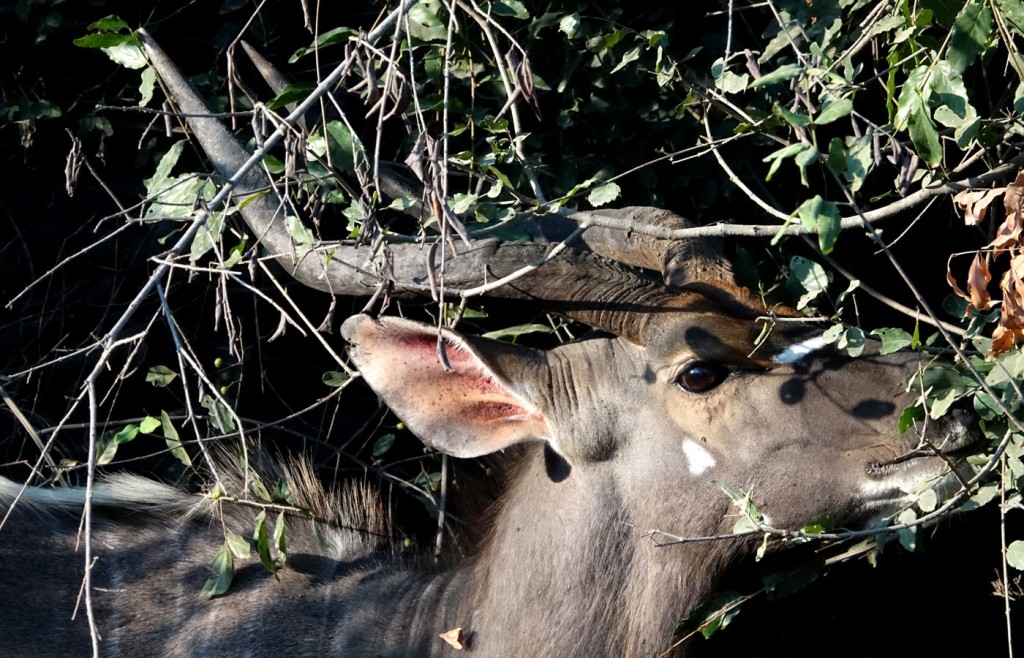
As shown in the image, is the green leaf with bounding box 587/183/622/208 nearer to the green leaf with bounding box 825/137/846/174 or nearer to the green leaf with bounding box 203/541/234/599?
the green leaf with bounding box 825/137/846/174

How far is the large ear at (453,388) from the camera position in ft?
10.4

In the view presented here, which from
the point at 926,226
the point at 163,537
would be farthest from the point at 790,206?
the point at 163,537

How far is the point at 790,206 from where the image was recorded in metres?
4.55

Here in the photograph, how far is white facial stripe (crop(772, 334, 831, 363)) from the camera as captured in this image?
10.2ft

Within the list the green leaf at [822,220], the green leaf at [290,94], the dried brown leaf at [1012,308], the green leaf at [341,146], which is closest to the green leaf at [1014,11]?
the dried brown leaf at [1012,308]

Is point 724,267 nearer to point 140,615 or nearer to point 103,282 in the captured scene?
point 140,615

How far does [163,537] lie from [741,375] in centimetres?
186

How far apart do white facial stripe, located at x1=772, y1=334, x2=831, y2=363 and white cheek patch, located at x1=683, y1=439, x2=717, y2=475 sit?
0.31 meters

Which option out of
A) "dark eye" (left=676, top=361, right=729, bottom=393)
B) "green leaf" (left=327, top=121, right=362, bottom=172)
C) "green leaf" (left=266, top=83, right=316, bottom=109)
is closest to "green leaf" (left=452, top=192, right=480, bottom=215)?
"green leaf" (left=327, top=121, right=362, bottom=172)

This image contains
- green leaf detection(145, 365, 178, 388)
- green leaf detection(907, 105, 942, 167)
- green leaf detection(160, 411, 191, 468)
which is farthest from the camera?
green leaf detection(145, 365, 178, 388)

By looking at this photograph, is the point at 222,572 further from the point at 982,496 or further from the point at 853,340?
the point at 982,496

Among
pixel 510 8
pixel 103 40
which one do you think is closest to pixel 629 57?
pixel 510 8

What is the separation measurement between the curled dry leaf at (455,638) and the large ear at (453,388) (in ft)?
1.70

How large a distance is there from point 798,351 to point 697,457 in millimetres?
393
